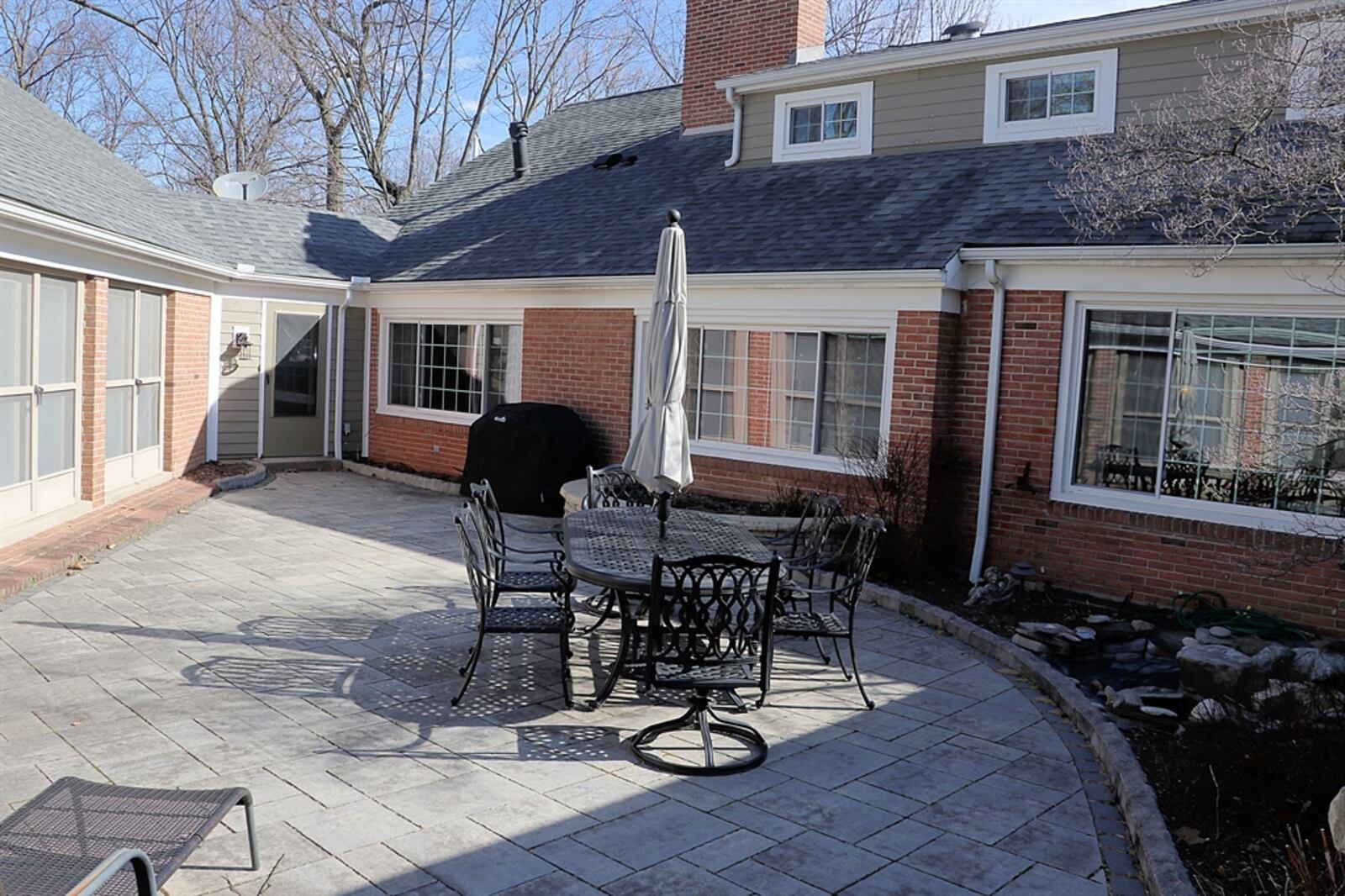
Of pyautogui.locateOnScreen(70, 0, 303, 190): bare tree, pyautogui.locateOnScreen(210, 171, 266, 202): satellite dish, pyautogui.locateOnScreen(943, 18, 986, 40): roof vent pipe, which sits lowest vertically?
pyautogui.locateOnScreen(210, 171, 266, 202): satellite dish

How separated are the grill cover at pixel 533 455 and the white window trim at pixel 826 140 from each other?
4180 mm

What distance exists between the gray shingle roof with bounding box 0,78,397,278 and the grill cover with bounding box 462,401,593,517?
13.5ft

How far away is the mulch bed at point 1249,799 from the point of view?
150 inches

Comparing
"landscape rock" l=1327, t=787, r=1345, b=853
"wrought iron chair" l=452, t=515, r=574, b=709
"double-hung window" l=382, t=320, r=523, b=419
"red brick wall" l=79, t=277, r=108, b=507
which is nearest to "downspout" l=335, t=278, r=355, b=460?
"double-hung window" l=382, t=320, r=523, b=419

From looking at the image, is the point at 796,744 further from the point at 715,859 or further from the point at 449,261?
the point at 449,261

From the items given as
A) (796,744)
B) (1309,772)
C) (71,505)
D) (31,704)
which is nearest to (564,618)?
(796,744)

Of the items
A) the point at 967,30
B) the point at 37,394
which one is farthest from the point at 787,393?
the point at 37,394

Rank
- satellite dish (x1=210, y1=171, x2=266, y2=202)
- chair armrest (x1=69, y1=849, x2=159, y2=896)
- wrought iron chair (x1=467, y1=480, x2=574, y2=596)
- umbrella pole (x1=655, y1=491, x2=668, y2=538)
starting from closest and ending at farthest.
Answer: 1. chair armrest (x1=69, y1=849, x2=159, y2=896)
2. wrought iron chair (x1=467, y1=480, x2=574, y2=596)
3. umbrella pole (x1=655, y1=491, x2=668, y2=538)
4. satellite dish (x1=210, y1=171, x2=266, y2=202)

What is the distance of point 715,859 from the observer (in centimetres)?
394

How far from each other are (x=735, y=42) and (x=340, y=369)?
7.36m

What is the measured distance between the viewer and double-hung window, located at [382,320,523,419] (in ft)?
45.5

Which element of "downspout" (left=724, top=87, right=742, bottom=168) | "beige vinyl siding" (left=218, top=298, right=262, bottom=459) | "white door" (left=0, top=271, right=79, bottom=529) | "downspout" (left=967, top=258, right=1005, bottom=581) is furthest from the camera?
"beige vinyl siding" (left=218, top=298, right=262, bottom=459)

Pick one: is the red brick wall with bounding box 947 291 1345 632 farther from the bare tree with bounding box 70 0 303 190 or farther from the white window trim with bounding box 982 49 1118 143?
the bare tree with bounding box 70 0 303 190

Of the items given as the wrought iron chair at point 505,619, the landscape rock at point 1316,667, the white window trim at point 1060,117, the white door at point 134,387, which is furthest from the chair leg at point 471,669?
the white window trim at point 1060,117
